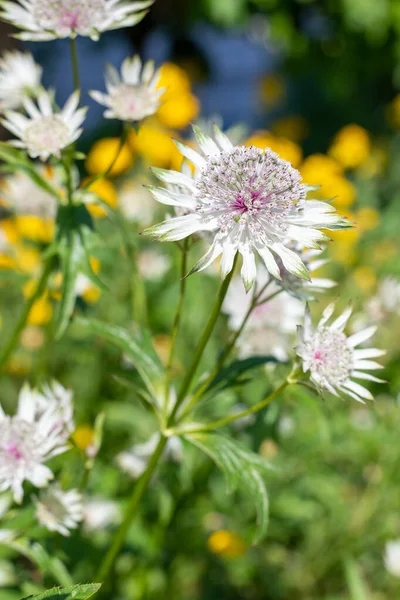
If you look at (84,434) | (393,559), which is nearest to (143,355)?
(84,434)

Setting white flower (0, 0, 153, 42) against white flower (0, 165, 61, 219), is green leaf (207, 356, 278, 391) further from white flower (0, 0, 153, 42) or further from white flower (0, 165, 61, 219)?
white flower (0, 165, 61, 219)

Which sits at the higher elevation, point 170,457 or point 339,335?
point 339,335

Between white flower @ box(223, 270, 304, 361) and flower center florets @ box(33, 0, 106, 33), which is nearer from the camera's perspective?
flower center florets @ box(33, 0, 106, 33)

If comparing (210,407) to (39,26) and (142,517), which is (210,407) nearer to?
(142,517)

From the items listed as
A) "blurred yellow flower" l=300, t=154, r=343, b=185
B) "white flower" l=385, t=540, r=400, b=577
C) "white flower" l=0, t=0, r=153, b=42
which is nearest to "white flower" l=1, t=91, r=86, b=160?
"white flower" l=0, t=0, r=153, b=42

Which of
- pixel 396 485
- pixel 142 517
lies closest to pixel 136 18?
pixel 142 517

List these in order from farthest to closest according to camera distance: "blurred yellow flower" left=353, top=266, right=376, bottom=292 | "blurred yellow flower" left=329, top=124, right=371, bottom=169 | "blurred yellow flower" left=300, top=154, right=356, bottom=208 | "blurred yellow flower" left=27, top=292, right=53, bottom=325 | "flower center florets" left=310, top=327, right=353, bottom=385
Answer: "blurred yellow flower" left=329, top=124, right=371, bottom=169
"blurred yellow flower" left=300, top=154, right=356, bottom=208
"blurred yellow flower" left=353, top=266, right=376, bottom=292
"blurred yellow flower" left=27, top=292, right=53, bottom=325
"flower center florets" left=310, top=327, right=353, bottom=385
